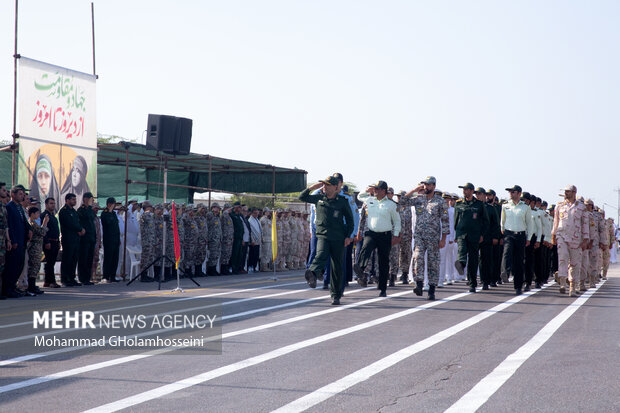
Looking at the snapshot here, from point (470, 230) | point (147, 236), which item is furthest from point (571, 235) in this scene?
point (147, 236)

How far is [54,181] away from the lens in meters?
18.7

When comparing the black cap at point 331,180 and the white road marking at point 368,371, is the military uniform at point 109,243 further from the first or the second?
the white road marking at point 368,371

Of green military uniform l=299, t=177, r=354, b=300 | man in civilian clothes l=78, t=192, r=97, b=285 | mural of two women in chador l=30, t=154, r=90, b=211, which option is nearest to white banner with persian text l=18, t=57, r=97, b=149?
mural of two women in chador l=30, t=154, r=90, b=211

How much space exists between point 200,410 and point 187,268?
1725 centimetres

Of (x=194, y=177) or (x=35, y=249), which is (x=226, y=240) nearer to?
(x=194, y=177)

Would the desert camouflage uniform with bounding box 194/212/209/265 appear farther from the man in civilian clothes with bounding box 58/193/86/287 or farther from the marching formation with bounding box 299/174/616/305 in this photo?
the marching formation with bounding box 299/174/616/305

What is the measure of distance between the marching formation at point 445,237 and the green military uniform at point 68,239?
5.39m

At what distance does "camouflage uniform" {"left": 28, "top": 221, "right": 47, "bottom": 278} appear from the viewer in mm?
16016

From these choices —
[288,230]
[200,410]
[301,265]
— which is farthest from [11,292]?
[301,265]

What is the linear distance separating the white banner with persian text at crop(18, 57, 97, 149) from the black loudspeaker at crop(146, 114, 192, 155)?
5.26 feet

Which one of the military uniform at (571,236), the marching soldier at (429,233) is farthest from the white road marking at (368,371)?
the military uniform at (571,236)

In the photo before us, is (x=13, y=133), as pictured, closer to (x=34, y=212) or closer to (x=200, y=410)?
(x=34, y=212)

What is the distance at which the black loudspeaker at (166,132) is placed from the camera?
19531mm

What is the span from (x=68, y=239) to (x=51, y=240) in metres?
0.64
